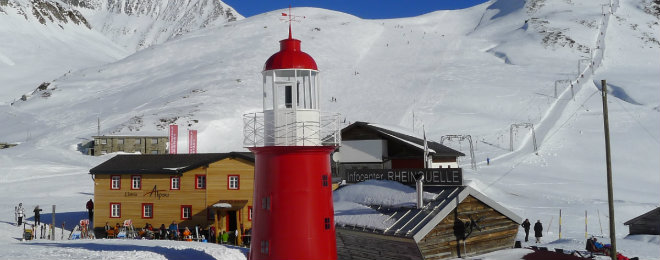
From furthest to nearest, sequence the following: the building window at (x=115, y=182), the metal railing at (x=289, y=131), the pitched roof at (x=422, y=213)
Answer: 1. the building window at (x=115, y=182)
2. the pitched roof at (x=422, y=213)
3. the metal railing at (x=289, y=131)

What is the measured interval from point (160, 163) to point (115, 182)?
257 cm

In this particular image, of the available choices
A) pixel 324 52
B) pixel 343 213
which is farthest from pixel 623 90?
pixel 343 213

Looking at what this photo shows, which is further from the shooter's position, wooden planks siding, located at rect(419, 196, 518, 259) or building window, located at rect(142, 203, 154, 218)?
building window, located at rect(142, 203, 154, 218)

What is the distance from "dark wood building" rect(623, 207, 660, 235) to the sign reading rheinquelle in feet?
40.0

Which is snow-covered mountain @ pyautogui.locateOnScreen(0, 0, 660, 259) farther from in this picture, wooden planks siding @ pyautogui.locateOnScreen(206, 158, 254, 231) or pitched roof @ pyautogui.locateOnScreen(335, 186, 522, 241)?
wooden planks siding @ pyautogui.locateOnScreen(206, 158, 254, 231)

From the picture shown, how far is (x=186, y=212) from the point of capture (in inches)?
1277

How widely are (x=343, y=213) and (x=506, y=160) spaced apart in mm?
40171

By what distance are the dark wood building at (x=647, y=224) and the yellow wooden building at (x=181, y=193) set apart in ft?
59.7

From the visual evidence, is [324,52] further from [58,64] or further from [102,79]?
[58,64]

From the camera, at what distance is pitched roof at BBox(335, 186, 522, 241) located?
16719mm

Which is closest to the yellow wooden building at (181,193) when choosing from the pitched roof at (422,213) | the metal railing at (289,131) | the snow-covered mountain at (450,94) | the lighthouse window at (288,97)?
the snow-covered mountain at (450,94)

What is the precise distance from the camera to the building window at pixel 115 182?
3350 cm

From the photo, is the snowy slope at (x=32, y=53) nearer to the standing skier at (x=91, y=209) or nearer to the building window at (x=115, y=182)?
the standing skier at (x=91, y=209)

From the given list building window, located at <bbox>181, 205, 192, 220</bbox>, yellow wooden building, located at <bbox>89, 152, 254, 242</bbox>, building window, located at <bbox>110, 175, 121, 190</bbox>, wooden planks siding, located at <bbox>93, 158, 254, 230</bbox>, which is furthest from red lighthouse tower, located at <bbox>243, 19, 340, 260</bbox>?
building window, located at <bbox>110, 175, 121, 190</bbox>
